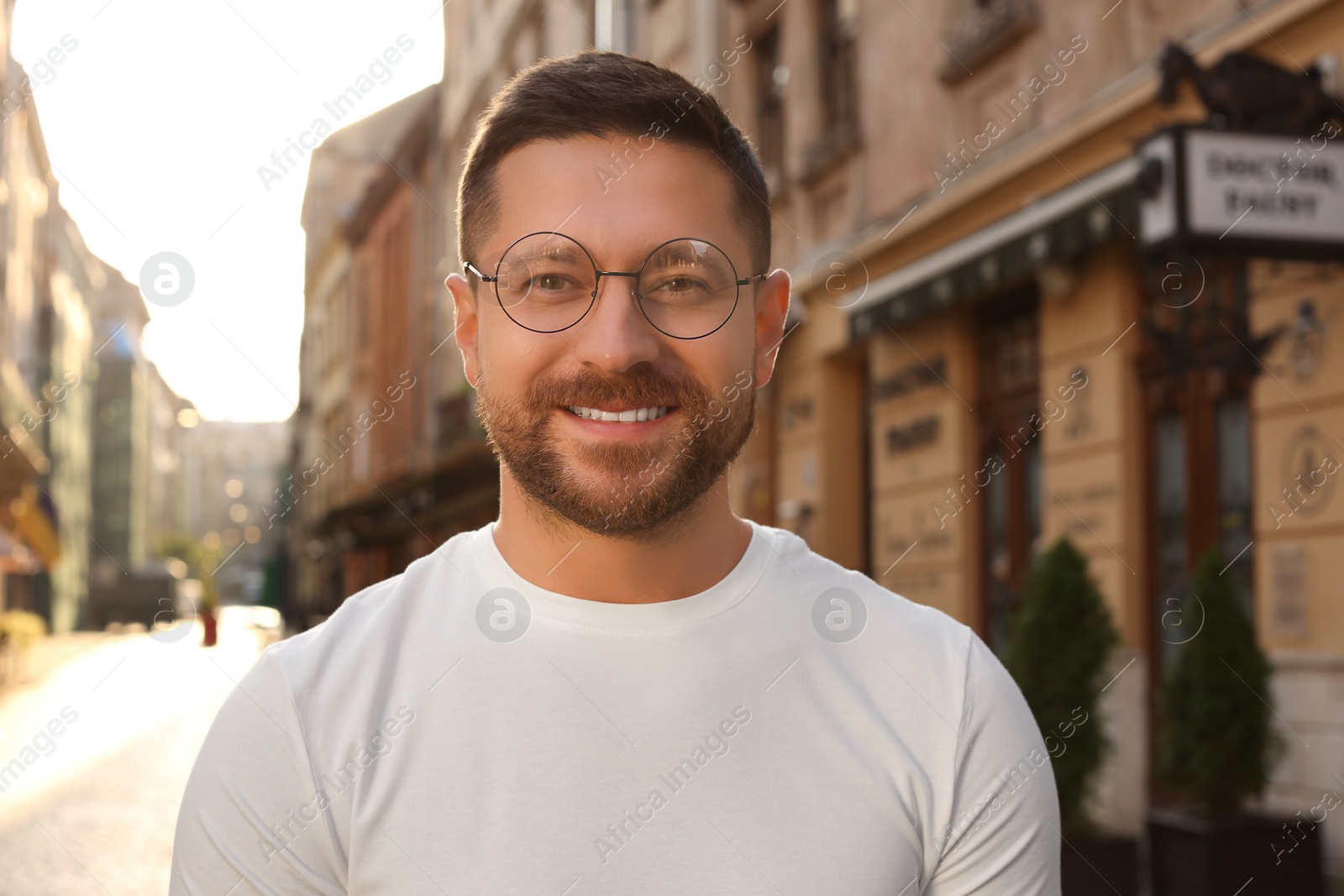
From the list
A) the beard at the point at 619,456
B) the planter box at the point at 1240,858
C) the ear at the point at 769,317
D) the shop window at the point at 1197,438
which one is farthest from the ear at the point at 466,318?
the shop window at the point at 1197,438

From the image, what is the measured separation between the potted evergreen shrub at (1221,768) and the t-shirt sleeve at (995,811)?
4.34 metres

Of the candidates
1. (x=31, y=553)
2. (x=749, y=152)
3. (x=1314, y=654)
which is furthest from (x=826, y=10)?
(x=31, y=553)

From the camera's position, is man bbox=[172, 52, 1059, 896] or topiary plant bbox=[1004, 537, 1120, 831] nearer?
man bbox=[172, 52, 1059, 896]

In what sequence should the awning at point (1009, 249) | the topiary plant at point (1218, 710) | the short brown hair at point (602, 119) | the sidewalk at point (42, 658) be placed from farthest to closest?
1. the sidewalk at point (42, 658)
2. the awning at point (1009, 249)
3. the topiary plant at point (1218, 710)
4. the short brown hair at point (602, 119)

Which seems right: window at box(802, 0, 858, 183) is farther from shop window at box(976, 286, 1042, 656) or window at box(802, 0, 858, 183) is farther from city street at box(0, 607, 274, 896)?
city street at box(0, 607, 274, 896)

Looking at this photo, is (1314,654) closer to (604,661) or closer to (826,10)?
(604,661)

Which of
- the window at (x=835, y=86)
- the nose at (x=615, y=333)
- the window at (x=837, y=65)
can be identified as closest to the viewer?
the nose at (x=615, y=333)

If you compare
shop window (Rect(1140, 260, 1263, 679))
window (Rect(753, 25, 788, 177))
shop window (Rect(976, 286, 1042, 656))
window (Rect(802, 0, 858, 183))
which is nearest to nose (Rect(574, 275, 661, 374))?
shop window (Rect(1140, 260, 1263, 679))

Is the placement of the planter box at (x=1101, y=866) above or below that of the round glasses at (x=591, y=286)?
below

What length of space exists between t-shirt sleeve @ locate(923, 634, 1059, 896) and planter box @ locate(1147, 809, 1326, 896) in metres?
4.31

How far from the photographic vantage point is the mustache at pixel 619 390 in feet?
6.66

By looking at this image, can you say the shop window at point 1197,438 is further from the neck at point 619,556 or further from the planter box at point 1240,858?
the neck at point 619,556

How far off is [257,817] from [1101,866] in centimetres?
529

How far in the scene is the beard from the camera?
6.72 ft
